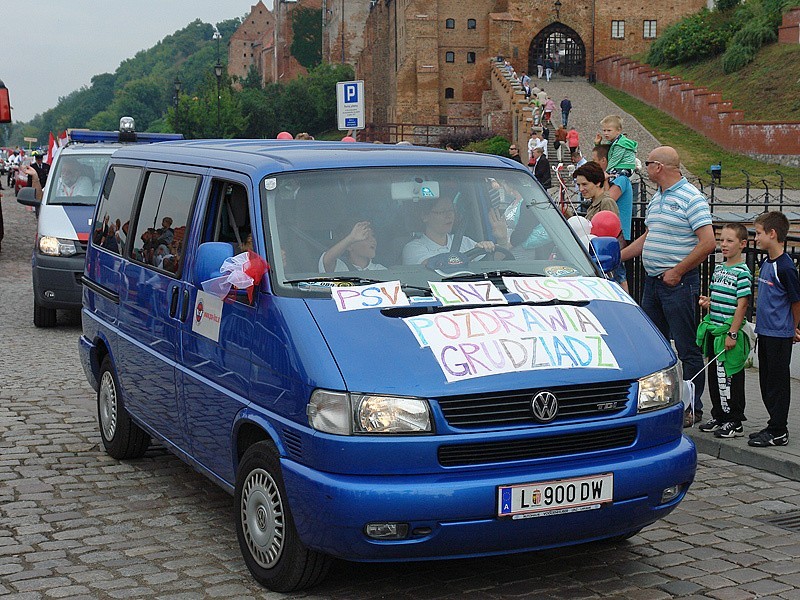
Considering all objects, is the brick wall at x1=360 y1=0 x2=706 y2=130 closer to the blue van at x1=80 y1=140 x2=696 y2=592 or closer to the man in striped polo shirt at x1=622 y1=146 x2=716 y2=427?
the man in striped polo shirt at x1=622 y1=146 x2=716 y2=427

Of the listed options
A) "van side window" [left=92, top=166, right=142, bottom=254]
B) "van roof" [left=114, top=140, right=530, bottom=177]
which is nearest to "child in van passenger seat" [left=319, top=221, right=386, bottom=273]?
"van roof" [left=114, top=140, right=530, bottom=177]

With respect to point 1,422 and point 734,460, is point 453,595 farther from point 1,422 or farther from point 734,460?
→ point 1,422

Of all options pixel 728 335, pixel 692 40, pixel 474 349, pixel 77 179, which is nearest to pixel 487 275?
pixel 474 349

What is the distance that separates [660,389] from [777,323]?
2.98 m

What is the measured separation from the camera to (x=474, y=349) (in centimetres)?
488

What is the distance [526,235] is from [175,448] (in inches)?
89.2

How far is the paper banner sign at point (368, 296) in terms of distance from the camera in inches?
200

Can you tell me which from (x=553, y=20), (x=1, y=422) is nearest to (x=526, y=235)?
(x=1, y=422)

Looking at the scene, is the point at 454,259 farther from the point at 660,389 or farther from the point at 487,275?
the point at 660,389

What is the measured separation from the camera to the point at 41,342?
13242mm

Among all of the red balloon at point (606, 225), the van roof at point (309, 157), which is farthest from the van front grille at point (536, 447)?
the red balloon at point (606, 225)

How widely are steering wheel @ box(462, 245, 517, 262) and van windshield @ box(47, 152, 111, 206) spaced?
9.91 m

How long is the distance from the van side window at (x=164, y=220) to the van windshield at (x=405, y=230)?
0.90 metres

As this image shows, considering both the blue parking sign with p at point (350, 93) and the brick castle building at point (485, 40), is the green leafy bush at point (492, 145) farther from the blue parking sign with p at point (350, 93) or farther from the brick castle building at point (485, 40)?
the blue parking sign with p at point (350, 93)
